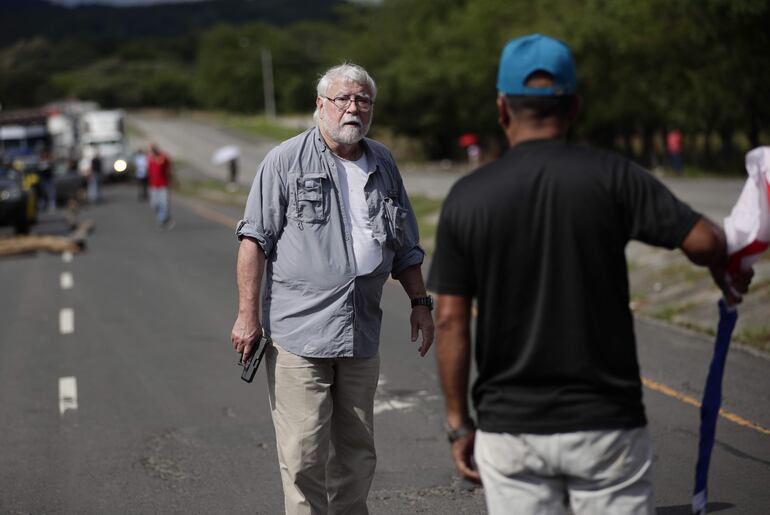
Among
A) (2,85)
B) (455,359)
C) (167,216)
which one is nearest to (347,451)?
(455,359)

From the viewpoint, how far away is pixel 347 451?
4.96 m

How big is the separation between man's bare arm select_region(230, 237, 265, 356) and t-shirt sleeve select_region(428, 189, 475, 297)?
4.92 feet

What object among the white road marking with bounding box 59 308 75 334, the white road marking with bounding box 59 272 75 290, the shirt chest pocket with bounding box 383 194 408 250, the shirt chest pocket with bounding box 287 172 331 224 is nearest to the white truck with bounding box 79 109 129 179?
the white road marking with bounding box 59 272 75 290

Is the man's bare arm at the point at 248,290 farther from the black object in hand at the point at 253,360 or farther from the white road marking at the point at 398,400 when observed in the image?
the white road marking at the point at 398,400

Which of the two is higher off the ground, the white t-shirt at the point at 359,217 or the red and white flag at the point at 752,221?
the red and white flag at the point at 752,221

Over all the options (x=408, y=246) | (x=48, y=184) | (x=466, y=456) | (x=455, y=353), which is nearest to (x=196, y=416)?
(x=408, y=246)

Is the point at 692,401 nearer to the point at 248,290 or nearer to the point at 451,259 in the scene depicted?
the point at 248,290

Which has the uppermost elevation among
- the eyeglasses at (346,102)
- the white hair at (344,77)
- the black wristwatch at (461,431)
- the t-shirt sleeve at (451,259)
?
the white hair at (344,77)

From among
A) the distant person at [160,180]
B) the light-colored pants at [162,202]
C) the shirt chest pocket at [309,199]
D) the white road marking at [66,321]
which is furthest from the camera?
the light-colored pants at [162,202]

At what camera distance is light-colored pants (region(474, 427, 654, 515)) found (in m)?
3.21

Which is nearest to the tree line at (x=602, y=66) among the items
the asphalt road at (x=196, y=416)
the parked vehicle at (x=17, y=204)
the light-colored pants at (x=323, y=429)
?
the asphalt road at (x=196, y=416)

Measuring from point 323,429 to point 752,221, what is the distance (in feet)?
6.23

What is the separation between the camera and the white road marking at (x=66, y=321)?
1286cm

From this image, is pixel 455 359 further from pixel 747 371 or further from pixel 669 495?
pixel 747 371
